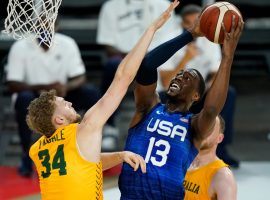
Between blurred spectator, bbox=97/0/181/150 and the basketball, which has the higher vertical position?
the basketball

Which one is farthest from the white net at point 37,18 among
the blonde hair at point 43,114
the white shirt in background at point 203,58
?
the white shirt in background at point 203,58

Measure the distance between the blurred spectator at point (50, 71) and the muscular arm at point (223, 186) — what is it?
2.64 m

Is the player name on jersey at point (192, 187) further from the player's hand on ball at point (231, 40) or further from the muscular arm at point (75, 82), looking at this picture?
the muscular arm at point (75, 82)

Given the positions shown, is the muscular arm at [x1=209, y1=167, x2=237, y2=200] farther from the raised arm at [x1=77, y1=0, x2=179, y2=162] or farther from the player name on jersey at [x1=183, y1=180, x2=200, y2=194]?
the raised arm at [x1=77, y1=0, x2=179, y2=162]

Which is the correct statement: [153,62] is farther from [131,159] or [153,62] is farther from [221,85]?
[131,159]

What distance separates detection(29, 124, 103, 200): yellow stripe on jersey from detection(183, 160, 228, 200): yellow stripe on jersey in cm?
87

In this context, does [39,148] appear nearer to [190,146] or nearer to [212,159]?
[190,146]

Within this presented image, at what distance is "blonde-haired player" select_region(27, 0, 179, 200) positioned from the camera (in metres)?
4.09

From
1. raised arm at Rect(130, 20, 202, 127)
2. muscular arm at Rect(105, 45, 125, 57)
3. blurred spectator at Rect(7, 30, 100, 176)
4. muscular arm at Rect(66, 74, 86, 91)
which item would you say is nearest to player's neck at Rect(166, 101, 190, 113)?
raised arm at Rect(130, 20, 202, 127)

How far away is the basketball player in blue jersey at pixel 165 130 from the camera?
14.2 ft

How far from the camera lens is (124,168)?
14.7 ft

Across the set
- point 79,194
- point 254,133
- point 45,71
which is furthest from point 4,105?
point 79,194

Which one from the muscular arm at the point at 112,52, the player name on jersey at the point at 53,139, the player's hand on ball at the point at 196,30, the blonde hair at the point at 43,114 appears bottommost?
the muscular arm at the point at 112,52

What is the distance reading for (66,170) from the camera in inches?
162
